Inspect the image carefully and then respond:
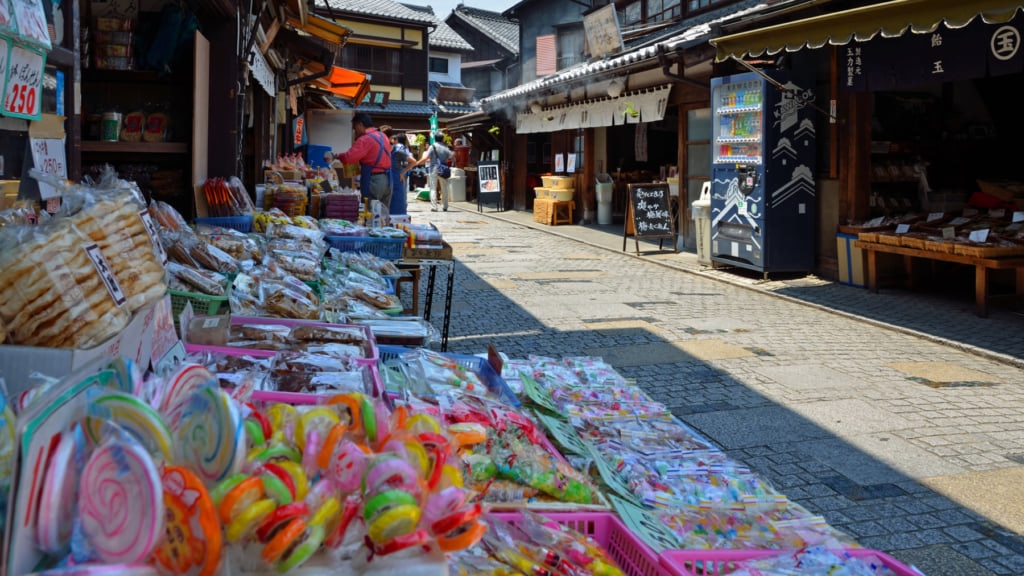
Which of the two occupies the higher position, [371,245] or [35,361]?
[371,245]

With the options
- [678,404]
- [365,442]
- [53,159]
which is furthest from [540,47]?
[365,442]

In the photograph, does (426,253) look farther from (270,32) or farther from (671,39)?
(671,39)

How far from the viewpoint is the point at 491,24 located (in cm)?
4791

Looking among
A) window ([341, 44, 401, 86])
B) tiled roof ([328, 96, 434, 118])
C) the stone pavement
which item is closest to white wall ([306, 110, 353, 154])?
tiled roof ([328, 96, 434, 118])

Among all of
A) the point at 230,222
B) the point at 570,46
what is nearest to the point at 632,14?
the point at 570,46

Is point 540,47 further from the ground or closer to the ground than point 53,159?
further from the ground

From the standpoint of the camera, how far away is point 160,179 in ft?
25.7

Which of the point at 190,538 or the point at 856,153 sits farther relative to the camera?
A: the point at 856,153

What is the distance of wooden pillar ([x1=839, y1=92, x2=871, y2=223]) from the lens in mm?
10781

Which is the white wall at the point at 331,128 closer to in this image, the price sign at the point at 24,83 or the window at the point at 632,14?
the window at the point at 632,14

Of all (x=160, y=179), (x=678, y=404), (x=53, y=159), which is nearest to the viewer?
(x=53, y=159)

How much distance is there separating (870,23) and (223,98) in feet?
20.8

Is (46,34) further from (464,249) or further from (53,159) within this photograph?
(464,249)

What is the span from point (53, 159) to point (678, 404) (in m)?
4.26
